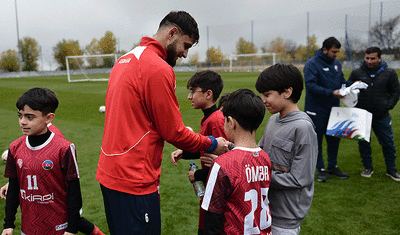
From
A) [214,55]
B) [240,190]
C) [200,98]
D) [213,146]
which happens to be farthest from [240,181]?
[214,55]

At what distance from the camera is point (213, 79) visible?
2.56m

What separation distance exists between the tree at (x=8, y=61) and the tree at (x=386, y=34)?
74561 mm

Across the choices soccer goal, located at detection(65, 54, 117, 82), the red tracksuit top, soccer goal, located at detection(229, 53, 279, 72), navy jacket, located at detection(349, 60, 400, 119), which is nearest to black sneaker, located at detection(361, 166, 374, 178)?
navy jacket, located at detection(349, 60, 400, 119)

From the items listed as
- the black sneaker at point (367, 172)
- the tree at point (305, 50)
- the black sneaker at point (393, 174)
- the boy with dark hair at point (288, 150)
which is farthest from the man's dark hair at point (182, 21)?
the tree at point (305, 50)

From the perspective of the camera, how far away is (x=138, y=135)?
183 cm

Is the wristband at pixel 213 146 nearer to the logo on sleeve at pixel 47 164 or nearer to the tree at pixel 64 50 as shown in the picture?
the logo on sleeve at pixel 47 164

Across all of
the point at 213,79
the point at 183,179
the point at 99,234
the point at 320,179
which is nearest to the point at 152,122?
the point at 213,79

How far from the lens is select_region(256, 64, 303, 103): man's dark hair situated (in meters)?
1.95

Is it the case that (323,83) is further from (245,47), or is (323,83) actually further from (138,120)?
(245,47)

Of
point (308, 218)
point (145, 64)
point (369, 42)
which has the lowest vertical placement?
point (308, 218)

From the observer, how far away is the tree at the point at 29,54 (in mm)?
71312

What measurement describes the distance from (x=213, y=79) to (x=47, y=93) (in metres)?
1.36

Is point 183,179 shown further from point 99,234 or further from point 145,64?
point 145,64

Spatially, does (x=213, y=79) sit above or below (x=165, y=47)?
below
